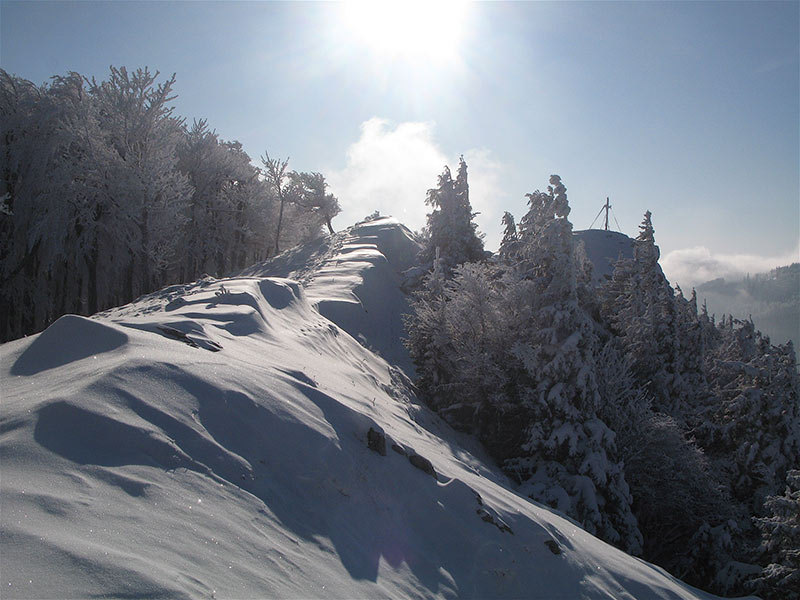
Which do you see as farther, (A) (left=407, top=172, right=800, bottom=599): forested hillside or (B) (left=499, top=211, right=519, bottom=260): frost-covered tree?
(B) (left=499, top=211, right=519, bottom=260): frost-covered tree

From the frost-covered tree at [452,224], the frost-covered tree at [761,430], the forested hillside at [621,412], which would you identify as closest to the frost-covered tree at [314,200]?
the frost-covered tree at [452,224]

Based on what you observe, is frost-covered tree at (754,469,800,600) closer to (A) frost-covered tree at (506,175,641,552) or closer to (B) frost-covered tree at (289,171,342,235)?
(A) frost-covered tree at (506,175,641,552)

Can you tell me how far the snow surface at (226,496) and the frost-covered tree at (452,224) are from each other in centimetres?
2457

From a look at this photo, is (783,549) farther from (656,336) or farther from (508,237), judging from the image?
(508,237)

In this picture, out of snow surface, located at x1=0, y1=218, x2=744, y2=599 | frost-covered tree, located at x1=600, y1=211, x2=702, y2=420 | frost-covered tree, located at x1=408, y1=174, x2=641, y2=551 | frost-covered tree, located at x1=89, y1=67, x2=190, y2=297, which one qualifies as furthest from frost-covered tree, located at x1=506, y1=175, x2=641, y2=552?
frost-covered tree, located at x1=89, y1=67, x2=190, y2=297

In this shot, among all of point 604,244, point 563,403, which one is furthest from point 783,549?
point 604,244

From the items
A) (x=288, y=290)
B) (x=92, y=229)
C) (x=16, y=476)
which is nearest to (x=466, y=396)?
(x=288, y=290)

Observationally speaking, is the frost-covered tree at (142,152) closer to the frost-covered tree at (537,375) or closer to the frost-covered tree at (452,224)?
the frost-covered tree at (537,375)

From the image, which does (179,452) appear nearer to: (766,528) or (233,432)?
(233,432)

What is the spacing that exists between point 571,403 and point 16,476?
14026mm

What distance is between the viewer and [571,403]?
1509cm

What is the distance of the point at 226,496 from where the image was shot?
17.9ft

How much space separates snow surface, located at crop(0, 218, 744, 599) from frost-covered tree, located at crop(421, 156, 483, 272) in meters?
24.6

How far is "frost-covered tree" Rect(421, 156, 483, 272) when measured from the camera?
34750mm
